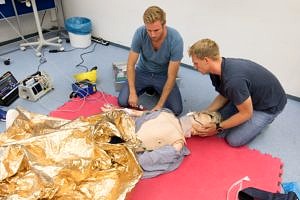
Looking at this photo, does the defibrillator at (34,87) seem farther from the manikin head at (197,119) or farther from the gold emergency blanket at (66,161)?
the manikin head at (197,119)

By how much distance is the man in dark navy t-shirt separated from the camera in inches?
63.4

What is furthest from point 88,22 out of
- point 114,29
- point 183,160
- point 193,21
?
point 183,160

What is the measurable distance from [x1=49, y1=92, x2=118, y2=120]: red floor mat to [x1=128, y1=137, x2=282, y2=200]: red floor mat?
86cm

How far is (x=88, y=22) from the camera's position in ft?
11.5

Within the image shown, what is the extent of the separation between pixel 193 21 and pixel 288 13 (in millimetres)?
873

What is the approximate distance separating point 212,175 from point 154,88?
3.00ft

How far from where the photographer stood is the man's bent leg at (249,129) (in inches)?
76.1

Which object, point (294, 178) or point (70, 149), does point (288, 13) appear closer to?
point (294, 178)

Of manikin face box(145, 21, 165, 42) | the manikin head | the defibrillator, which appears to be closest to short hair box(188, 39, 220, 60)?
manikin face box(145, 21, 165, 42)

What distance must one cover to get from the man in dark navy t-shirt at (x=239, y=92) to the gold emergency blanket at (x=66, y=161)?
0.62 m

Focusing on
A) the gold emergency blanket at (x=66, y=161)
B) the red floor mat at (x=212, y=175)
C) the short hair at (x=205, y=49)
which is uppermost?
the short hair at (x=205, y=49)

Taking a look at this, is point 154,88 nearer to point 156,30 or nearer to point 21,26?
point 156,30

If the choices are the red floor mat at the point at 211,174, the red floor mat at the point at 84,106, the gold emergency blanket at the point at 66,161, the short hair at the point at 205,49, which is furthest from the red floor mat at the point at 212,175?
the red floor mat at the point at 84,106

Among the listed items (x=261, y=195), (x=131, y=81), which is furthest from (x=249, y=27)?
(x=261, y=195)
